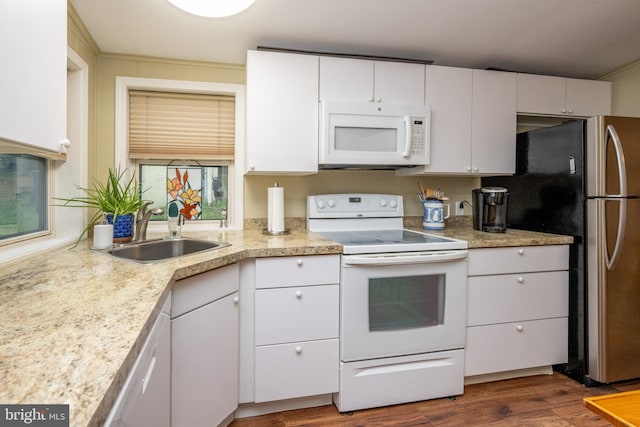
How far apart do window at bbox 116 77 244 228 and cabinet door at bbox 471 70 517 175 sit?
1627 millimetres

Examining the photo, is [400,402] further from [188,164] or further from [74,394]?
[188,164]

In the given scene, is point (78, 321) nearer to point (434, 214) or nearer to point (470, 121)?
point (434, 214)

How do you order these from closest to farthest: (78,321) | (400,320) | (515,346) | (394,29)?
(78,321), (400,320), (394,29), (515,346)

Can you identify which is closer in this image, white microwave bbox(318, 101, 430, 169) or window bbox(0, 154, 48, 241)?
window bbox(0, 154, 48, 241)

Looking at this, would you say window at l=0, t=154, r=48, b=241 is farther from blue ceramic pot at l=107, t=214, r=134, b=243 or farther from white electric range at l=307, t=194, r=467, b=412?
white electric range at l=307, t=194, r=467, b=412

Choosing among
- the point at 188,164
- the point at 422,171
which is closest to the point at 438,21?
the point at 422,171

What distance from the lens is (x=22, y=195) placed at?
1.62 metres

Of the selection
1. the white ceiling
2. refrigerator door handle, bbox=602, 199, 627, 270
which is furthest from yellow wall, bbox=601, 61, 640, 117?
refrigerator door handle, bbox=602, 199, 627, 270

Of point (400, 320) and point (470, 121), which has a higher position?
point (470, 121)

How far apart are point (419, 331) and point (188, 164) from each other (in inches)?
73.1

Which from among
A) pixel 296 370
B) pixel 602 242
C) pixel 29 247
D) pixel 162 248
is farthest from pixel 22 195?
pixel 602 242

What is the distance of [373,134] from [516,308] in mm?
1365

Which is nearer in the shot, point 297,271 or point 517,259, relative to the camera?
point 297,271

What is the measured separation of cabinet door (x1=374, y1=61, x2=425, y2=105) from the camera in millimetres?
2164
